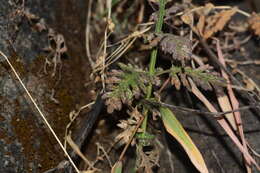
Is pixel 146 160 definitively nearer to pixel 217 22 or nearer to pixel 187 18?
pixel 187 18

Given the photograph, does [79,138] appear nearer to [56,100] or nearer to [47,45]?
[56,100]

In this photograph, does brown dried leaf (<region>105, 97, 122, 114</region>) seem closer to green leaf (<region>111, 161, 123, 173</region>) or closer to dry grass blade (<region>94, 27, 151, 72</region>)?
green leaf (<region>111, 161, 123, 173</region>)

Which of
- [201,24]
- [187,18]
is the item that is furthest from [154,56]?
[201,24]

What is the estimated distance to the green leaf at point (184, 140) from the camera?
1.73 meters

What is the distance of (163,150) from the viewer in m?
1.98

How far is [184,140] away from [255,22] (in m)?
0.95

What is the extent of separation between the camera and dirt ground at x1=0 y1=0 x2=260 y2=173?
174 cm

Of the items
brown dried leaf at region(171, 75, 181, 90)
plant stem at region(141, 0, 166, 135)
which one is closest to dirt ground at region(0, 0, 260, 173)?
plant stem at region(141, 0, 166, 135)

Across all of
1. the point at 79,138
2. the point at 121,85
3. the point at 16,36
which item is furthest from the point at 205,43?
the point at 16,36

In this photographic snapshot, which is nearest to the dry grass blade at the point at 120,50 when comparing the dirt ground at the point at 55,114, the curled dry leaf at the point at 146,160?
the dirt ground at the point at 55,114

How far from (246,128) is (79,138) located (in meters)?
0.86

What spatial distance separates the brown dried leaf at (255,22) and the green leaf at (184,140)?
87cm

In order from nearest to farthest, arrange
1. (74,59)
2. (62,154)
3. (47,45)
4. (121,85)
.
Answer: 1. (121,85)
2. (62,154)
3. (47,45)
4. (74,59)

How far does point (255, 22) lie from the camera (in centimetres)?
226
